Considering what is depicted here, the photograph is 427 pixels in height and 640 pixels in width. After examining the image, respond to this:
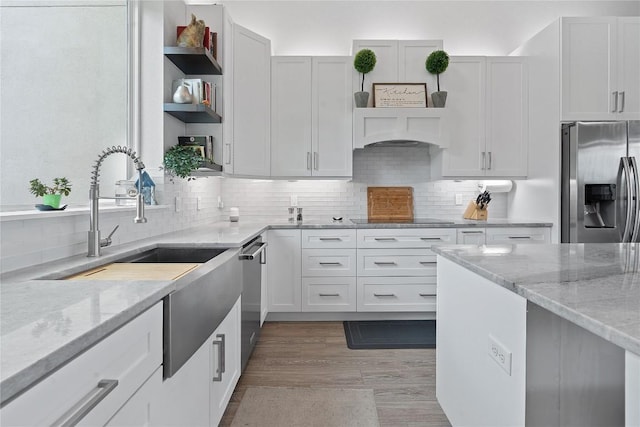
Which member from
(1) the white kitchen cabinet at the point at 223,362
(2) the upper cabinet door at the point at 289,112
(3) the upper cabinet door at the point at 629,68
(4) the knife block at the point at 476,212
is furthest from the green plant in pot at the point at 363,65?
(1) the white kitchen cabinet at the point at 223,362

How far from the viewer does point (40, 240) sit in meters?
1.47

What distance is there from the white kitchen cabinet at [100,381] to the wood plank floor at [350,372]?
1.16m

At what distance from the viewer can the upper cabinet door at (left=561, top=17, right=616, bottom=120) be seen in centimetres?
336

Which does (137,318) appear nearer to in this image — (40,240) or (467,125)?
(40,240)

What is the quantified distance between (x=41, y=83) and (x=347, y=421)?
7.70 feet

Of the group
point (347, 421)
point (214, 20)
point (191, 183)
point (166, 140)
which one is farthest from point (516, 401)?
point (214, 20)

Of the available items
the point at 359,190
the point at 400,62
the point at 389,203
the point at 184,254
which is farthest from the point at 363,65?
the point at 184,254

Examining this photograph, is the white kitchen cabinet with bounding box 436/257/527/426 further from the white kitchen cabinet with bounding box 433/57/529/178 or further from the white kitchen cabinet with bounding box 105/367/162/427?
the white kitchen cabinet with bounding box 433/57/529/178

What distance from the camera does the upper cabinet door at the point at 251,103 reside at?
3418mm

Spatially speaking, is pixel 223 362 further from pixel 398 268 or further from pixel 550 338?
pixel 398 268

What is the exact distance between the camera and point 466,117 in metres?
3.77

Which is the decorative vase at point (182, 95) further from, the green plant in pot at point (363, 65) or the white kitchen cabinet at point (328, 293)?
the white kitchen cabinet at point (328, 293)

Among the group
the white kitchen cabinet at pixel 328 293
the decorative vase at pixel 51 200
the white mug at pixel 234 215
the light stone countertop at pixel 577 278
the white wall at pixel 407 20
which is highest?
the white wall at pixel 407 20

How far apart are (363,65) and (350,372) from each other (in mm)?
2708
